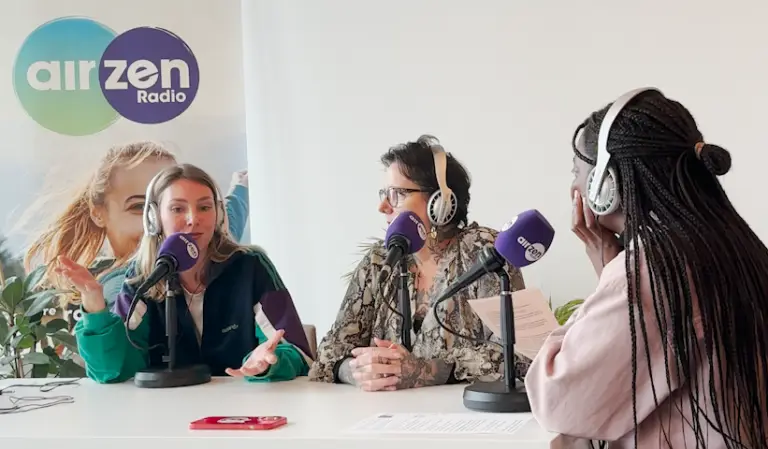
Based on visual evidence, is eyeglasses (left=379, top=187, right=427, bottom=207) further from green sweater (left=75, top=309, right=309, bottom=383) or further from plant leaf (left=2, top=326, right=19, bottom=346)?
plant leaf (left=2, top=326, right=19, bottom=346)

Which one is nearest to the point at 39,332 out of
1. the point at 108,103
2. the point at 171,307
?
the point at 108,103

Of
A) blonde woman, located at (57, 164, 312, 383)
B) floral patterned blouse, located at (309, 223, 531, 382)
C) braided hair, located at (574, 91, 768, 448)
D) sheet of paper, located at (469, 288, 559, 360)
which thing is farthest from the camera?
blonde woman, located at (57, 164, 312, 383)

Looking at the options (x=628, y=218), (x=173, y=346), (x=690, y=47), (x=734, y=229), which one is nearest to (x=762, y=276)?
(x=734, y=229)

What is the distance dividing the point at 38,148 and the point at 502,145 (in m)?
1.89

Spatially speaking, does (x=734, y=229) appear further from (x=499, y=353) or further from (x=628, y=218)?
(x=499, y=353)

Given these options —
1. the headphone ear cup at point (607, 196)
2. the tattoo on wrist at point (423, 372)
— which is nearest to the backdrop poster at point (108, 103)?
the tattoo on wrist at point (423, 372)

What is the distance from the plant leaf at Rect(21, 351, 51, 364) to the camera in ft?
11.0

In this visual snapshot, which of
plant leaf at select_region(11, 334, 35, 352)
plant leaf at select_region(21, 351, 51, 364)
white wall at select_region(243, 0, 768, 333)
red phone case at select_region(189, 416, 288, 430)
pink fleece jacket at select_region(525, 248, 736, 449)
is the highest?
white wall at select_region(243, 0, 768, 333)

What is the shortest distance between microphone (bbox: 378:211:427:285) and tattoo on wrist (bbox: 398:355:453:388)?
Answer: 23 cm

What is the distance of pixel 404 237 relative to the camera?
215cm

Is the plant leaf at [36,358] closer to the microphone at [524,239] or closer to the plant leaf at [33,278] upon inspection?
the plant leaf at [33,278]

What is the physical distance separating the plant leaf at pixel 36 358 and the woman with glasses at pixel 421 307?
1449 mm

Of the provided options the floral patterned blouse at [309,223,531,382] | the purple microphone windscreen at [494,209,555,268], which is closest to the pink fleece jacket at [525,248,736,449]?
the purple microphone windscreen at [494,209,555,268]

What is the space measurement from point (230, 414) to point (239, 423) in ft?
0.60
